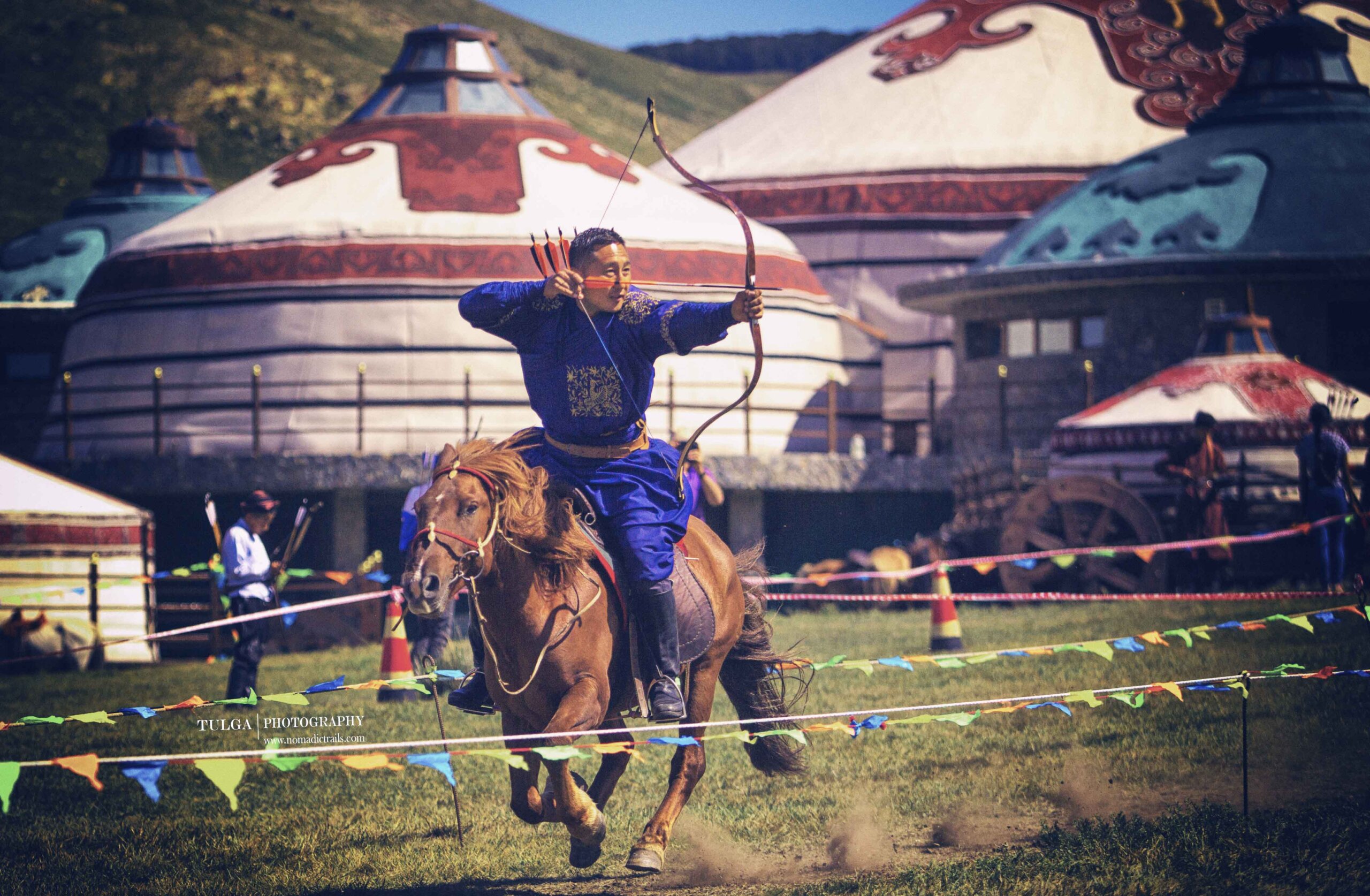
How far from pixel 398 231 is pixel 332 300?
1.16m

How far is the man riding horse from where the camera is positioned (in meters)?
6.40

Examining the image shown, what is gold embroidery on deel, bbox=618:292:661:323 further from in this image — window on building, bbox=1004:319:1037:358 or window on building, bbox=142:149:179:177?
window on building, bbox=142:149:179:177

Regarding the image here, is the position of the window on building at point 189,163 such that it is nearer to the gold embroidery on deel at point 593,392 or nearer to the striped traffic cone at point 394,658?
the striped traffic cone at point 394,658

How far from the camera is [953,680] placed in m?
11.1

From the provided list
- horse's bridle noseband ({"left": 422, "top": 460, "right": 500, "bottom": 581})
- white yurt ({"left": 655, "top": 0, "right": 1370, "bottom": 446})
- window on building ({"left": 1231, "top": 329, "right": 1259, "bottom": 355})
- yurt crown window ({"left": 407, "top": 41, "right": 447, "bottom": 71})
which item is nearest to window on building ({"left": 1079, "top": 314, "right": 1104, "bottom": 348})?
white yurt ({"left": 655, "top": 0, "right": 1370, "bottom": 446})

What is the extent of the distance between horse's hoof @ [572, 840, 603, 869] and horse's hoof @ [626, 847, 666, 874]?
13 centimetres

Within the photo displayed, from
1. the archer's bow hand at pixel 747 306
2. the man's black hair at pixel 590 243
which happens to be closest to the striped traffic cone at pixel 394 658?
the man's black hair at pixel 590 243

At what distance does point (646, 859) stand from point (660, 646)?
769 millimetres

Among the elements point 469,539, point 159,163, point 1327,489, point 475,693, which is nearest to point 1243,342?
point 1327,489

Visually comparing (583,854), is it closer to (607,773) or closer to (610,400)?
(607,773)

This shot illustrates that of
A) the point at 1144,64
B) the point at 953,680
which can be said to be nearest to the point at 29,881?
the point at 953,680

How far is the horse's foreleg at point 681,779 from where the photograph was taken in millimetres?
6176

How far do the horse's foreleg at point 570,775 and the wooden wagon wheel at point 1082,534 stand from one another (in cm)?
1048

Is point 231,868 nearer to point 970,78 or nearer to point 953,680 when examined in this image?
point 953,680
